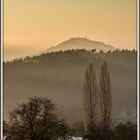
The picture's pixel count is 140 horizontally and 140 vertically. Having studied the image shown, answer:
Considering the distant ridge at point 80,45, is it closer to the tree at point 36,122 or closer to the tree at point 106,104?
the tree at point 106,104

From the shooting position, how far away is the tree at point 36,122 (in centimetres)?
210

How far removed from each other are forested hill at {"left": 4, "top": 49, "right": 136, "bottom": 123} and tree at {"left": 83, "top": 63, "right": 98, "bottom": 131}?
0.02 meters

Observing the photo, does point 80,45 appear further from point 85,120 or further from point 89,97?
point 85,120

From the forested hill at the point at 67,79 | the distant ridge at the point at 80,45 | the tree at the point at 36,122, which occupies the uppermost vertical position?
the distant ridge at the point at 80,45

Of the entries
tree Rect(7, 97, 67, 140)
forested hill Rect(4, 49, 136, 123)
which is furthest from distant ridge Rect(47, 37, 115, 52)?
tree Rect(7, 97, 67, 140)

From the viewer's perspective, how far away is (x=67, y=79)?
7.02 ft

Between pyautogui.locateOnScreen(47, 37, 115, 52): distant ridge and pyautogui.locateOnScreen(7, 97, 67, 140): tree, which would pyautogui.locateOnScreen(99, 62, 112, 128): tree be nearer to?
pyautogui.locateOnScreen(47, 37, 115, 52): distant ridge

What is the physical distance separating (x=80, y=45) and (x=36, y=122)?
16.5 inches

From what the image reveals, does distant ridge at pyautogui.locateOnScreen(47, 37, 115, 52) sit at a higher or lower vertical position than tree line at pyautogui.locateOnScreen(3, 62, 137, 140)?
higher

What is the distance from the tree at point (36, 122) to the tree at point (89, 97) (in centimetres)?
12

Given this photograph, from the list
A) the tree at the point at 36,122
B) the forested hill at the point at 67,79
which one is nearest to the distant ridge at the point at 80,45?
the forested hill at the point at 67,79

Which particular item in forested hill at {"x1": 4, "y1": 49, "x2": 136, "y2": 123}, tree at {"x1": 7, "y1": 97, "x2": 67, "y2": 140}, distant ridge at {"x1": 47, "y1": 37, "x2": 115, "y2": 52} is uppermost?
distant ridge at {"x1": 47, "y1": 37, "x2": 115, "y2": 52}

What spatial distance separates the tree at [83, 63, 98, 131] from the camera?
2.14 m

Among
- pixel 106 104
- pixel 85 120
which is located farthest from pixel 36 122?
pixel 106 104
